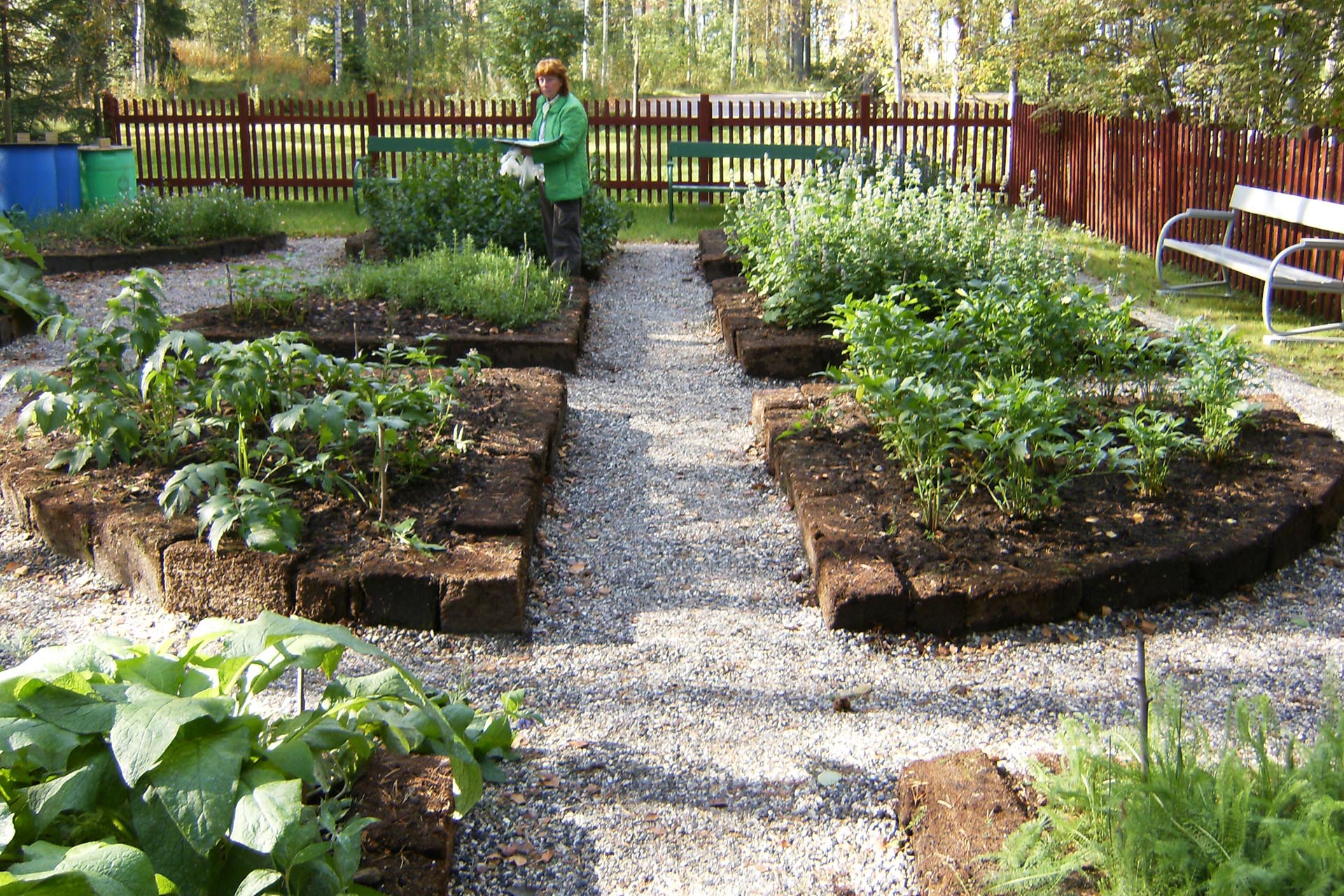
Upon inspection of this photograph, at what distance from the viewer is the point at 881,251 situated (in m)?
6.95

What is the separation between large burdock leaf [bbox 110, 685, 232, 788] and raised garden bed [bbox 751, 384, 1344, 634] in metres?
2.23

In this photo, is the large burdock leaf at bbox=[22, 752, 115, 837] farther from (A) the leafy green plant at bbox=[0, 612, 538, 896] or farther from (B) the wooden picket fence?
(B) the wooden picket fence

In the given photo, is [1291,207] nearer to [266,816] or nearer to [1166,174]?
[1166,174]

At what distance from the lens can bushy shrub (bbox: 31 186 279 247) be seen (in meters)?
10.4

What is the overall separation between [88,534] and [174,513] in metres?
0.39

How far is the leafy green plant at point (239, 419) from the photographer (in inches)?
Answer: 150

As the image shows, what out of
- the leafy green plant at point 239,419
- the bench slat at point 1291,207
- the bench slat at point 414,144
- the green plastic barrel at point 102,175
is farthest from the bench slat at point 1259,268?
the green plastic barrel at point 102,175

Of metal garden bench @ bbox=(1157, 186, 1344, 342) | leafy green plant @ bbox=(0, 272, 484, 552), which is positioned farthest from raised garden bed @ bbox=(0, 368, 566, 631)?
metal garden bench @ bbox=(1157, 186, 1344, 342)

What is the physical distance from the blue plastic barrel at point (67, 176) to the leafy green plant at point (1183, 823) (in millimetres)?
11567

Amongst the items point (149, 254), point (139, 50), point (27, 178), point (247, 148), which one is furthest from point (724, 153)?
point (139, 50)

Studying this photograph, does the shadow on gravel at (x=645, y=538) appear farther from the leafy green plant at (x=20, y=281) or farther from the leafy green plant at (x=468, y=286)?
the leafy green plant at (x=20, y=281)

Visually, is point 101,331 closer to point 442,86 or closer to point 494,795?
point 494,795

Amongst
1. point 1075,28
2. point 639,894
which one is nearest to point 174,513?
point 639,894

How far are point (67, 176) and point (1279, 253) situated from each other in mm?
10786
